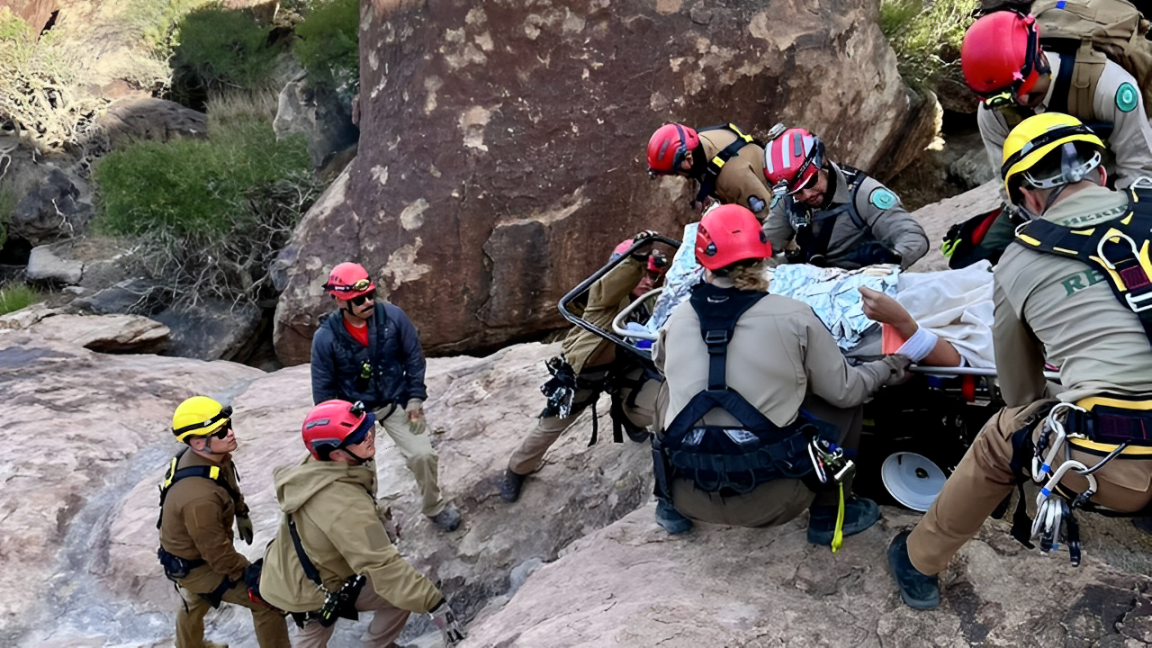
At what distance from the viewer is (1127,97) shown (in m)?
3.43

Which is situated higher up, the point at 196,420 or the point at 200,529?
the point at 196,420

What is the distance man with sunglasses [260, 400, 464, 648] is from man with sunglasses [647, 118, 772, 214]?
2.22 metres

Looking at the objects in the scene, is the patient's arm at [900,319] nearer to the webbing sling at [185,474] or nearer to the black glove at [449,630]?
the black glove at [449,630]

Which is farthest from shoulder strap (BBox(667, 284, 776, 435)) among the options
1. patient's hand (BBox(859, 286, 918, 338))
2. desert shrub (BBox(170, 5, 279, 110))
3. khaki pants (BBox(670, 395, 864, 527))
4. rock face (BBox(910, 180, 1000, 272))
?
desert shrub (BBox(170, 5, 279, 110))

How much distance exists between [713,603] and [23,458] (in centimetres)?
590

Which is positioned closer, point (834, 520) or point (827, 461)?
point (827, 461)

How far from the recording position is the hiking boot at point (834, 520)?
3398mm

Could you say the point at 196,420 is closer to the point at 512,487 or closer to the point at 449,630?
the point at 449,630

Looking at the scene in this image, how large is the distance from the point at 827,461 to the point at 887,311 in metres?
0.60

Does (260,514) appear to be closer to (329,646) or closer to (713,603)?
(329,646)

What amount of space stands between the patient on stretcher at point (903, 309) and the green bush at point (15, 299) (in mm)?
11768

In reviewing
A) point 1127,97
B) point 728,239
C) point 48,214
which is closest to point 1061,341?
point 728,239

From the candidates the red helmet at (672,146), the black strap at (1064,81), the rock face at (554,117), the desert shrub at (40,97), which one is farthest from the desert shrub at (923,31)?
the desert shrub at (40,97)

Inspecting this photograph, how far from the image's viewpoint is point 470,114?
355 inches
